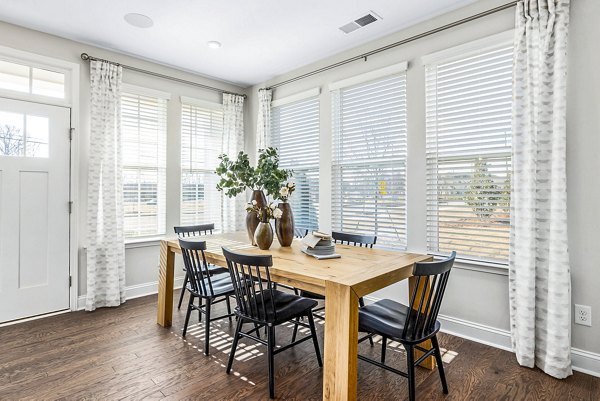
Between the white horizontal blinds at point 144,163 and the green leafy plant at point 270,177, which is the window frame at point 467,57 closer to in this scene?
the green leafy plant at point 270,177

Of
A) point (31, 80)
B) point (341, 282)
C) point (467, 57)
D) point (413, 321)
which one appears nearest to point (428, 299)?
point (413, 321)

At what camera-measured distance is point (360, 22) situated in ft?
10.3

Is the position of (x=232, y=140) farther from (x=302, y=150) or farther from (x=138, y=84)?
(x=138, y=84)

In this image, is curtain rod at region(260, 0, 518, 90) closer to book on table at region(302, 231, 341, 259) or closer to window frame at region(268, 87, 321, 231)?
window frame at region(268, 87, 321, 231)

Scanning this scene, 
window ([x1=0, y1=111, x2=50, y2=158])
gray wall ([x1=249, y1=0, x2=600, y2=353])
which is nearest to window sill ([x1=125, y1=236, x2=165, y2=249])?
window ([x1=0, y1=111, x2=50, y2=158])

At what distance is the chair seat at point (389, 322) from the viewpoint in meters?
1.90

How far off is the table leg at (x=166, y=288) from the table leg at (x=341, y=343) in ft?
6.12

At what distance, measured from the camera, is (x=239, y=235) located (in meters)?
3.55

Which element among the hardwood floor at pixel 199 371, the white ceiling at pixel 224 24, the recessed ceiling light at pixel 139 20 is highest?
the white ceiling at pixel 224 24

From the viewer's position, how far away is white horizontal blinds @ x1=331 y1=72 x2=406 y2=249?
10.9 feet

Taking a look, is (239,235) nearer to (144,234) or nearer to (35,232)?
(144,234)

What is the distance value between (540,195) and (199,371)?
2687 mm

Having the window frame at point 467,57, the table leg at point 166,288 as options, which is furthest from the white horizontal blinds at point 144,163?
the window frame at point 467,57

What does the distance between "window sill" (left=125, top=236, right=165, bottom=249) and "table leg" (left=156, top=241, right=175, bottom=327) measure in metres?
0.99
